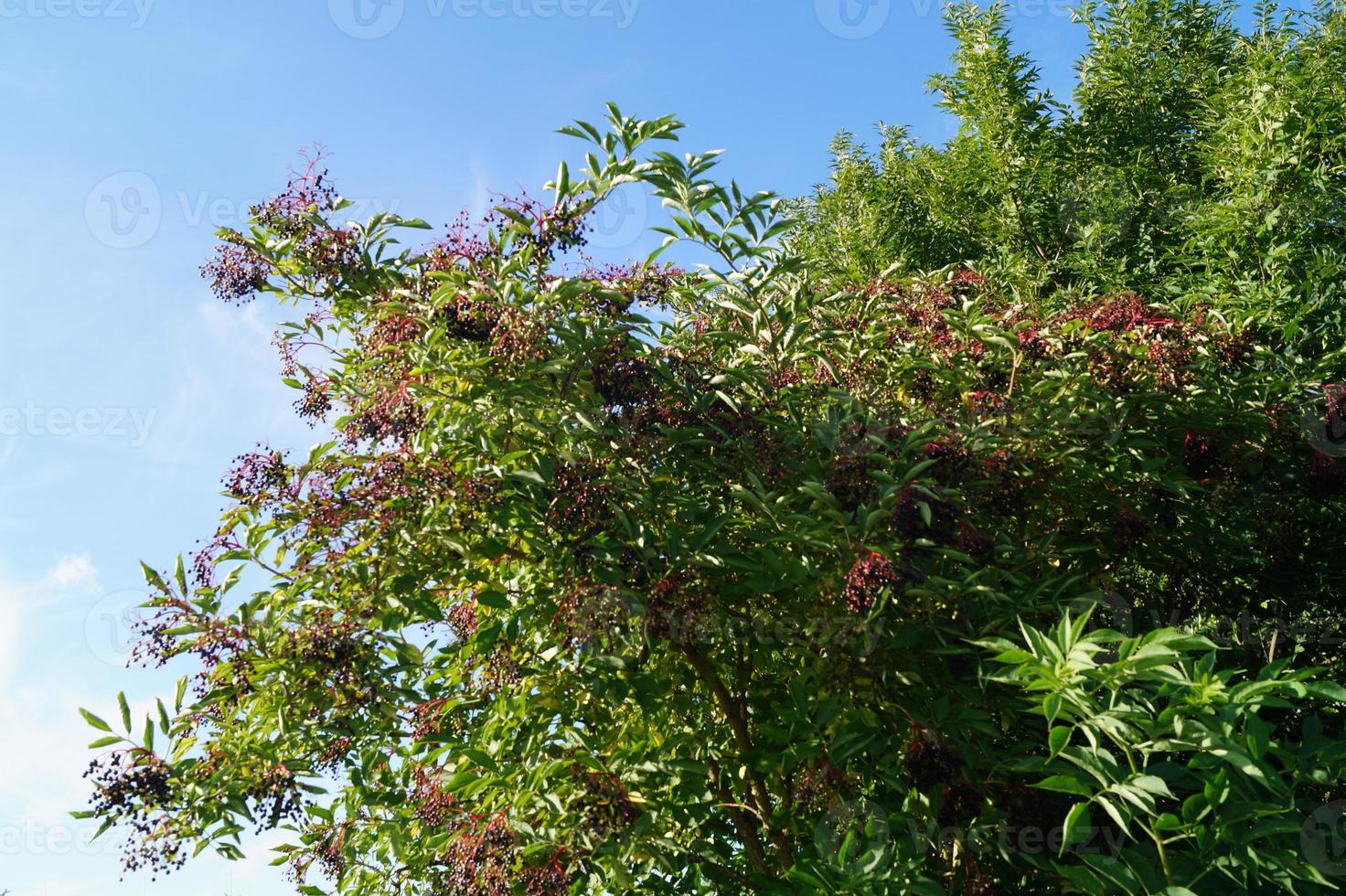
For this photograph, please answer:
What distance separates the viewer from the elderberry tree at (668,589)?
124 inches

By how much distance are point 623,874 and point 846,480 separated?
1.34m

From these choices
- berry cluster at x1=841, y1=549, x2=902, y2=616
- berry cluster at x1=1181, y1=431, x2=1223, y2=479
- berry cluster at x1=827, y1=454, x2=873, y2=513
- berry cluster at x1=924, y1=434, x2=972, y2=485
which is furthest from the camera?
berry cluster at x1=1181, y1=431, x2=1223, y2=479

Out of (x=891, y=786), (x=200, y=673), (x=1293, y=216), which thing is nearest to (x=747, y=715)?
(x=891, y=786)

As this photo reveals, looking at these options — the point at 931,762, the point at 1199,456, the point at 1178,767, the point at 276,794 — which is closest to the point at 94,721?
the point at 276,794

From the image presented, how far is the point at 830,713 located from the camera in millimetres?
3174

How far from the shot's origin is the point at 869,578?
9.48 feet

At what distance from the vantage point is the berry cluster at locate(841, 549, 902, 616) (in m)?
2.88

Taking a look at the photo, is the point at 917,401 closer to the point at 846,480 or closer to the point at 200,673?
the point at 846,480

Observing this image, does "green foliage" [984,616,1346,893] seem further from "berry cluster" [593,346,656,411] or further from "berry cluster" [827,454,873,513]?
"berry cluster" [593,346,656,411]

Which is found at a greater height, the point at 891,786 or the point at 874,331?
the point at 874,331

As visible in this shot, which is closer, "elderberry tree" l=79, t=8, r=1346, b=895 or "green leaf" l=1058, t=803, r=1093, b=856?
"green leaf" l=1058, t=803, r=1093, b=856

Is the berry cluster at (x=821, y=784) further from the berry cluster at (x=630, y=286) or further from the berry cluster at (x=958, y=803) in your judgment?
the berry cluster at (x=630, y=286)

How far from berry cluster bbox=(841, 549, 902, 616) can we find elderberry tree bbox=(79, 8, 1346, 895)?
0.02m

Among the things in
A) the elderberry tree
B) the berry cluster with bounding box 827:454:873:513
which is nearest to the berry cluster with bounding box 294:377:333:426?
the elderberry tree
